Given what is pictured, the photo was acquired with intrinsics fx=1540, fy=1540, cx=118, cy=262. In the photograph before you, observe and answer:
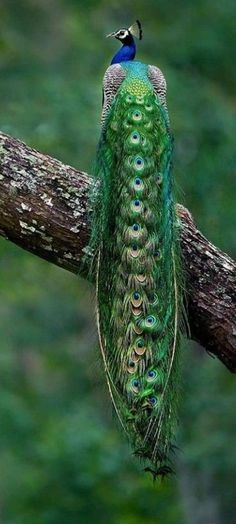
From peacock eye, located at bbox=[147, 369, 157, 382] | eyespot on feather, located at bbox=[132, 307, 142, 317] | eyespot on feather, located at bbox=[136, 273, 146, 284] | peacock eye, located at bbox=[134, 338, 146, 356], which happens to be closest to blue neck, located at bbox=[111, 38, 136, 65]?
eyespot on feather, located at bbox=[136, 273, 146, 284]

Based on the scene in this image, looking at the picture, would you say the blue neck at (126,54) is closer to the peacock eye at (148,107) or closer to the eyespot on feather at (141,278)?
the peacock eye at (148,107)

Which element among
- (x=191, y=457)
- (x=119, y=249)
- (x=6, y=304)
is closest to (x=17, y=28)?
(x=6, y=304)

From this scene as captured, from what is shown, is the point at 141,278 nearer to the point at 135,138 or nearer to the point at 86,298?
the point at 135,138

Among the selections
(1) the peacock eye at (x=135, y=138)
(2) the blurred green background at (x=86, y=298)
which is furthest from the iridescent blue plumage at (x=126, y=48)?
(2) the blurred green background at (x=86, y=298)

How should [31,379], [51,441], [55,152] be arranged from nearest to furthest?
1. [55,152]
2. [51,441]
3. [31,379]

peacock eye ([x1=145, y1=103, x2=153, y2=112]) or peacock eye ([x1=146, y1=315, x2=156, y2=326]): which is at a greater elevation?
peacock eye ([x1=145, y1=103, x2=153, y2=112])

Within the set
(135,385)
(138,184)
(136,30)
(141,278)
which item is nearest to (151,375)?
(135,385)

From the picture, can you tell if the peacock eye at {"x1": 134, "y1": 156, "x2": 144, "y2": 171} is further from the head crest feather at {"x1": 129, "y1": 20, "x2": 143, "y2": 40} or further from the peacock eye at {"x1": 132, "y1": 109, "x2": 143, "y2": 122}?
the head crest feather at {"x1": 129, "y1": 20, "x2": 143, "y2": 40}

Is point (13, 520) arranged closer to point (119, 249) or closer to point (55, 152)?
point (55, 152)
